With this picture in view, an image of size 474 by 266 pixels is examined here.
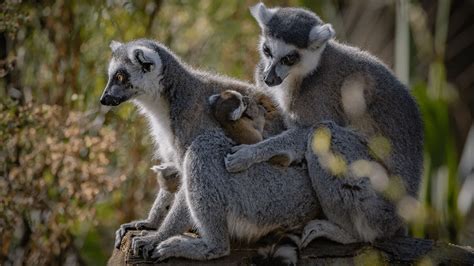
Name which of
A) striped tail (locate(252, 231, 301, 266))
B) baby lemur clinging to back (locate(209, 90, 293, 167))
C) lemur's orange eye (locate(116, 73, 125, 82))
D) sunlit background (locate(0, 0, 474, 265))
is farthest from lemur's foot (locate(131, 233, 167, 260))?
sunlit background (locate(0, 0, 474, 265))

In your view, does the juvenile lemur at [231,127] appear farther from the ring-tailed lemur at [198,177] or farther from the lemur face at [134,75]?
the lemur face at [134,75]

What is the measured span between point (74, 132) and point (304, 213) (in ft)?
7.56

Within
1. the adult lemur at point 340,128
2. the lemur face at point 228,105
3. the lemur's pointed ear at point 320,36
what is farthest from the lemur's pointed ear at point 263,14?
the lemur face at point 228,105

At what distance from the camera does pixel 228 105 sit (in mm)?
5215

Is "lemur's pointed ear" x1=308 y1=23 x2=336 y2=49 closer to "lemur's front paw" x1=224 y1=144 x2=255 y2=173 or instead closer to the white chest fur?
"lemur's front paw" x1=224 y1=144 x2=255 y2=173

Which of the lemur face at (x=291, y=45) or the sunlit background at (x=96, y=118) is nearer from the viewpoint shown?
the lemur face at (x=291, y=45)

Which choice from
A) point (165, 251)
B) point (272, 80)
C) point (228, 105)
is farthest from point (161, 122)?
point (165, 251)

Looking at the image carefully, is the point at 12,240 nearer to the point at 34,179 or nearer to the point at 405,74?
the point at 34,179

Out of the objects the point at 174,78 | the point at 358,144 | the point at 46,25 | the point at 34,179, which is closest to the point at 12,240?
the point at 34,179

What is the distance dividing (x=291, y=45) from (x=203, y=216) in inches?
52.5

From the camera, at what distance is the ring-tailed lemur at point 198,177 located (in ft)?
16.4

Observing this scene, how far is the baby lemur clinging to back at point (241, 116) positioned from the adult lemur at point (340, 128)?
0.44 feet

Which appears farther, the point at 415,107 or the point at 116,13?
the point at 116,13

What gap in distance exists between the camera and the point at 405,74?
817 cm
